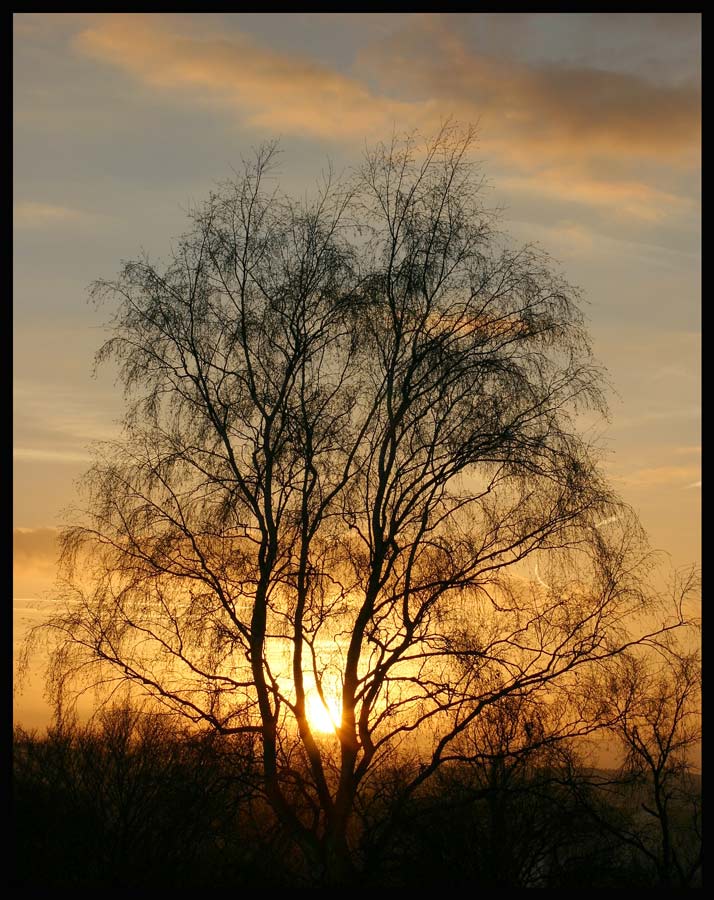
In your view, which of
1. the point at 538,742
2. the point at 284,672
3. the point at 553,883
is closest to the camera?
the point at 538,742

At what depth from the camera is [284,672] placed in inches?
781

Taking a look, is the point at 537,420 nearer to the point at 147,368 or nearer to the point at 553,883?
the point at 147,368

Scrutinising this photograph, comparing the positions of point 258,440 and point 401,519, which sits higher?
point 258,440

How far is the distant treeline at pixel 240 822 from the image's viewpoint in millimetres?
19406

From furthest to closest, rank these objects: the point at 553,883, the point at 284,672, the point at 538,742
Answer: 1. the point at 553,883
2. the point at 284,672
3. the point at 538,742

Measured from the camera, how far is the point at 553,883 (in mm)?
25219

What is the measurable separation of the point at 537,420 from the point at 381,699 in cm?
569

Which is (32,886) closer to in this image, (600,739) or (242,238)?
(600,739)

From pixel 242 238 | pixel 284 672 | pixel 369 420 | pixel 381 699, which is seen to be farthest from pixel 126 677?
pixel 242 238

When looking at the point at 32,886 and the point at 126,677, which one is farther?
the point at 32,886

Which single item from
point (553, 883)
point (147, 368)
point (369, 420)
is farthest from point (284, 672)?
point (553, 883)

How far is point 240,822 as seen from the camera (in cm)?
2820

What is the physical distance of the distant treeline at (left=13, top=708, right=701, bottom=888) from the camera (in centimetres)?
1941
